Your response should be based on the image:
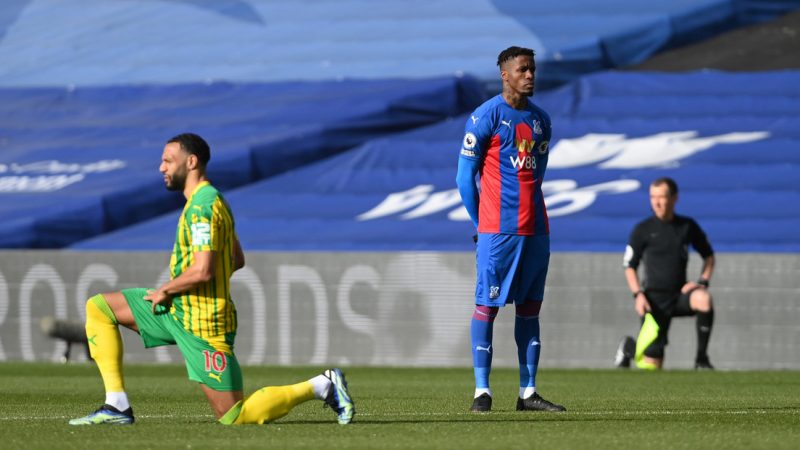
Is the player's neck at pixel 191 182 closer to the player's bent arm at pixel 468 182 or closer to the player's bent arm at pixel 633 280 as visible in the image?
the player's bent arm at pixel 468 182

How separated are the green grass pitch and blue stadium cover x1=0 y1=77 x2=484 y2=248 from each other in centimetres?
713

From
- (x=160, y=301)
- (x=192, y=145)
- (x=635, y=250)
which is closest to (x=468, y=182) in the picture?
(x=192, y=145)

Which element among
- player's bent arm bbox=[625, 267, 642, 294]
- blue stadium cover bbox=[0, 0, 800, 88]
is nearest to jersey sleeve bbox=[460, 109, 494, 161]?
player's bent arm bbox=[625, 267, 642, 294]

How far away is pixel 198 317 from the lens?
273 inches

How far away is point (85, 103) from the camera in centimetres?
2409

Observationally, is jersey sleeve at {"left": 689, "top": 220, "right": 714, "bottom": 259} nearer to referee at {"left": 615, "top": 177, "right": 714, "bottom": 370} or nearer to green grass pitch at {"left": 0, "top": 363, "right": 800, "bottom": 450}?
referee at {"left": 615, "top": 177, "right": 714, "bottom": 370}

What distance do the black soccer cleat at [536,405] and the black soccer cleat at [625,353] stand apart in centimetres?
624

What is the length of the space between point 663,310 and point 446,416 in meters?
6.04

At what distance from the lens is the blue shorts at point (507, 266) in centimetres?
829

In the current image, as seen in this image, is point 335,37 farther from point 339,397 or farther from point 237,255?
point 339,397

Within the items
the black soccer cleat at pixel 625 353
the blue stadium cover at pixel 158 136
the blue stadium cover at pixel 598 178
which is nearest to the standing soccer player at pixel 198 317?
the black soccer cleat at pixel 625 353

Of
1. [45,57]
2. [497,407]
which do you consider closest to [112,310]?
[497,407]

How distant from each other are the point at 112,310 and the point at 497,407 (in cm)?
254

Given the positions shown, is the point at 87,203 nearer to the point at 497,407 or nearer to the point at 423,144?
the point at 423,144
